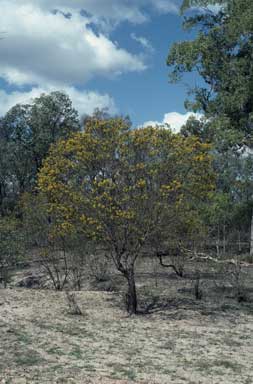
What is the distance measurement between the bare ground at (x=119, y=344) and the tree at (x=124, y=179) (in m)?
1.69

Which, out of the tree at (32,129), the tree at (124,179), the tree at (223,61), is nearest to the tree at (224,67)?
the tree at (223,61)

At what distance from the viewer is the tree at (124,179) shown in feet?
32.5

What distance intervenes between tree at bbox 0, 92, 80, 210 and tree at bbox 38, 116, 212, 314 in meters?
24.1

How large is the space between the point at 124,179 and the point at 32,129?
2620cm

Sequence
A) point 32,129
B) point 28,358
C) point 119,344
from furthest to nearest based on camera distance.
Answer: point 32,129
point 119,344
point 28,358

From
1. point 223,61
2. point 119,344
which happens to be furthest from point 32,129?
point 119,344

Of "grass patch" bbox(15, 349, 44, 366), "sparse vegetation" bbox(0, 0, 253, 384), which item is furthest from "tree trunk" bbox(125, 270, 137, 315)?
"grass patch" bbox(15, 349, 44, 366)

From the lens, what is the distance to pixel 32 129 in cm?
3512

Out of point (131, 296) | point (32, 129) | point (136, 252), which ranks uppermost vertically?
point (32, 129)

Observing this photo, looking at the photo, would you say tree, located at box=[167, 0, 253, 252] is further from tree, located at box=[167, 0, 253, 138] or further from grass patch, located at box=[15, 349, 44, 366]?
grass patch, located at box=[15, 349, 44, 366]

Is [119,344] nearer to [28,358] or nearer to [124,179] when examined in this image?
[28,358]

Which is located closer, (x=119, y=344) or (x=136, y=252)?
(x=119, y=344)

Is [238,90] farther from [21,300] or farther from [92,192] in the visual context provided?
[21,300]

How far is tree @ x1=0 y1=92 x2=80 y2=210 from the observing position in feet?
113
